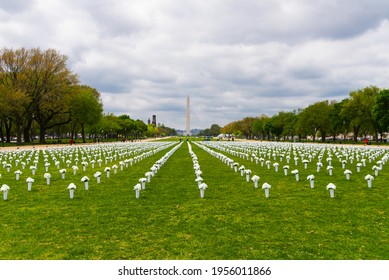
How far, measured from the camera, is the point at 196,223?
784 cm

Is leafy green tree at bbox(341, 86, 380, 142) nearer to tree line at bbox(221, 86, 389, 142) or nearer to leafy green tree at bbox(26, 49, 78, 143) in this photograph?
tree line at bbox(221, 86, 389, 142)

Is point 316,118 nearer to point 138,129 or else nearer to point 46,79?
point 46,79

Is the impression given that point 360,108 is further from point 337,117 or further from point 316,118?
point 316,118

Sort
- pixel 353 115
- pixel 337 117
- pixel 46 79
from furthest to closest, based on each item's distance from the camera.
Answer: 1. pixel 337 117
2. pixel 353 115
3. pixel 46 79

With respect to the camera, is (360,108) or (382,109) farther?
(360,108)

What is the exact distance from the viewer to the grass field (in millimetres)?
6027

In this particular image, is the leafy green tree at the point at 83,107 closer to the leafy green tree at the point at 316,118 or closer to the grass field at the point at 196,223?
the leafy green tree at the point at 316,118

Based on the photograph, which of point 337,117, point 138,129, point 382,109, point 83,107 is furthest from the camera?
point 138,129

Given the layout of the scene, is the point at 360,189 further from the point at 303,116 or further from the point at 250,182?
the point at 303,116

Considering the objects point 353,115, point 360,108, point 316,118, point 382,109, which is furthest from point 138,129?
point 382,109

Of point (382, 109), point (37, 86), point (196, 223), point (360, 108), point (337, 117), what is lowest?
point (196, 223)

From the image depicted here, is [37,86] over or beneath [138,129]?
over

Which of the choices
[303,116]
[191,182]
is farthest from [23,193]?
[303,116]
